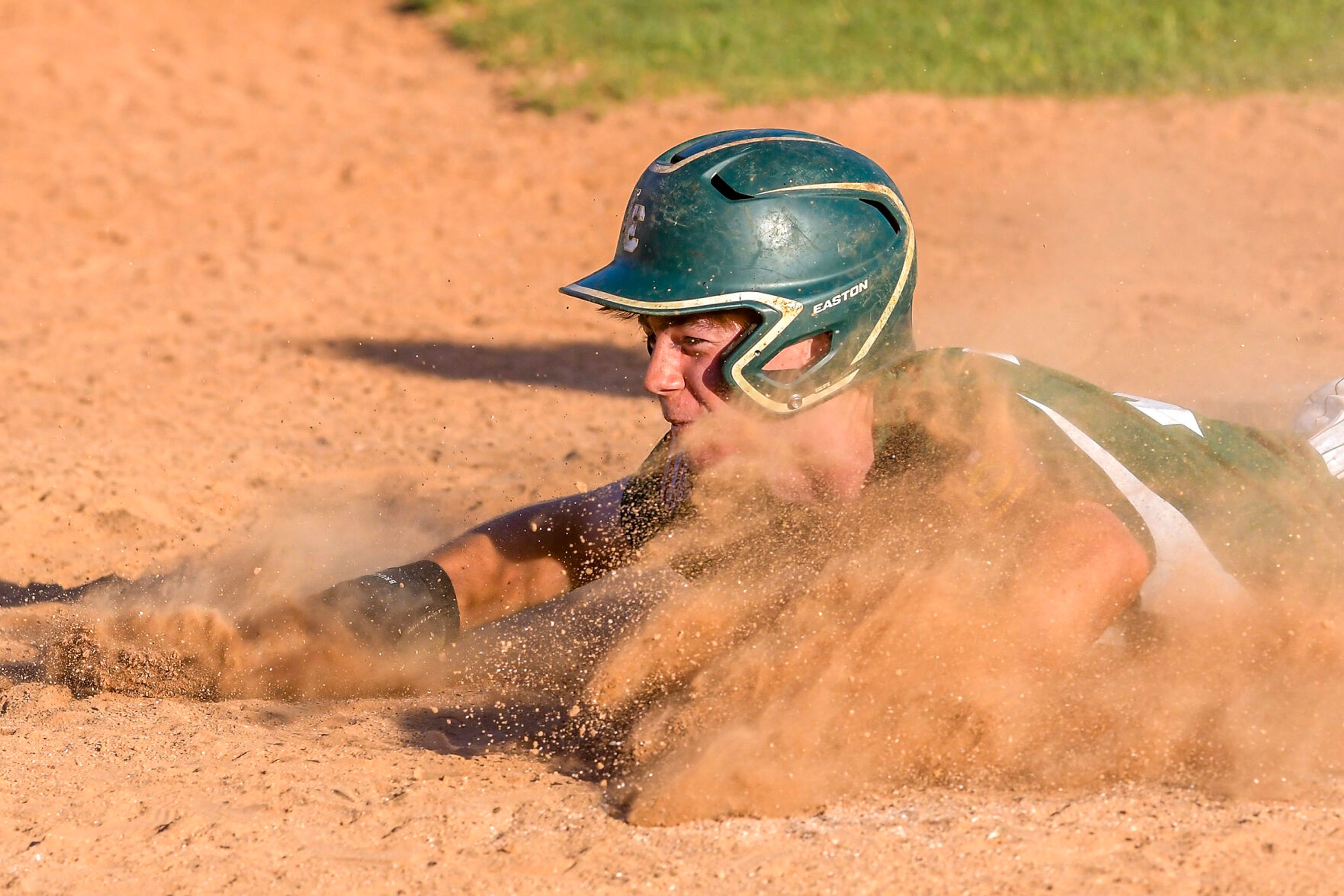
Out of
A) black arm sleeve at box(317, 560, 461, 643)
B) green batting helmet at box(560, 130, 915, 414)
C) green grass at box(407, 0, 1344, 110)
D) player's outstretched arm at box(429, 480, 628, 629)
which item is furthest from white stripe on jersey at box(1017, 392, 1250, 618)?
green grass at box(407, 0, 1344, 110)

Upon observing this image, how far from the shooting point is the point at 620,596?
184 inches

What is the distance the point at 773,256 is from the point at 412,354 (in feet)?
15.1

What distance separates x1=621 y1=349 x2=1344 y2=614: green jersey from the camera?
3285 mm

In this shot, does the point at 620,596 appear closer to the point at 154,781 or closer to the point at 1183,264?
the point at 154,781

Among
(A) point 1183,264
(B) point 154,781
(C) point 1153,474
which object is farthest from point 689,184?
(A) point 1183,264

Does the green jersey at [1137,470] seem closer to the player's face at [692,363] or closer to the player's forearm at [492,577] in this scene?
the player's face at [692,363]

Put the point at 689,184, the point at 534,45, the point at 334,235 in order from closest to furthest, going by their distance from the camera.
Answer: the point at 689,184 → the point at 334,235 → the point at 534,45

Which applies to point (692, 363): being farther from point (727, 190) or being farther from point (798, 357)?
point (727, 190)

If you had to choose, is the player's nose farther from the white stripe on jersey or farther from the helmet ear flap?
the white stripe on jersey

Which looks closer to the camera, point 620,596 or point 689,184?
point 689,184

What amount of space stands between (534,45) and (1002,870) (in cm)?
1190

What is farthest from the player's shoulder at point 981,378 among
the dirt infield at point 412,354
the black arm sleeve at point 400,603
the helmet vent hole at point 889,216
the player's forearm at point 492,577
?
the black arm sleeve at point 400,603

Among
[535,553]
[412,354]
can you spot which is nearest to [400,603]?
[535,553]

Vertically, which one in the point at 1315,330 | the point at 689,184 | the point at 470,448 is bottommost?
the point at 470,448
